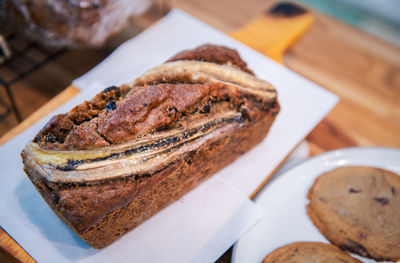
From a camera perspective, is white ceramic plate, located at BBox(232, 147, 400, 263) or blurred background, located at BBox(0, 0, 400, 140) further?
blurred background, located at BBox(0, 0, 400, 140)

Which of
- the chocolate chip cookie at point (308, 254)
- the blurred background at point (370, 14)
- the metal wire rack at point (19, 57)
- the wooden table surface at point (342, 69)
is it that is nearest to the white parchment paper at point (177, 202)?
the chocolate chip cookie at point (308, 254)

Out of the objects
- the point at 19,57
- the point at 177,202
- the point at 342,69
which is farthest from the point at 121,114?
the point at 342,69

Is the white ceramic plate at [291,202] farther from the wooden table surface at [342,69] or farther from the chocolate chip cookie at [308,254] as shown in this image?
the wooden table surface at [342,69]

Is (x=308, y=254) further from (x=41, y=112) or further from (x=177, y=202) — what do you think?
(x=41, y=112)

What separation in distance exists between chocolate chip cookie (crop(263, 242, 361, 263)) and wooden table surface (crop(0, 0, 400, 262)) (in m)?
0.59

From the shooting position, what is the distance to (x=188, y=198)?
154 cm

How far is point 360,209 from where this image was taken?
1522mm

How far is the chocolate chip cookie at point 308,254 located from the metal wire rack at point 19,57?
151 cm

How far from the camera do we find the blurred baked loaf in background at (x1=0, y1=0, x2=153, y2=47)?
1967 millimetres

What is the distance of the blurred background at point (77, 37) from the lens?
2000 millimetres

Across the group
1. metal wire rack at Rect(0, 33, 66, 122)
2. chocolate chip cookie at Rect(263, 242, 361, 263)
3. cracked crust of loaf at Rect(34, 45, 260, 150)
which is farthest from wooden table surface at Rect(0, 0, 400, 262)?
cracked crust of loaf at Rect(34, 45, 260, 150)

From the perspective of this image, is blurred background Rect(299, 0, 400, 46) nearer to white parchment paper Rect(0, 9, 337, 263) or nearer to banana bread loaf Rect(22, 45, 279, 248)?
white parchment paper Rect(0, 9, 337, 263)

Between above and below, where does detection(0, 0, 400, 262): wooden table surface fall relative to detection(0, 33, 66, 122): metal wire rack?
below

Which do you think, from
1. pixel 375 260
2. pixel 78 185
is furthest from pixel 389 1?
pixel 78 185
